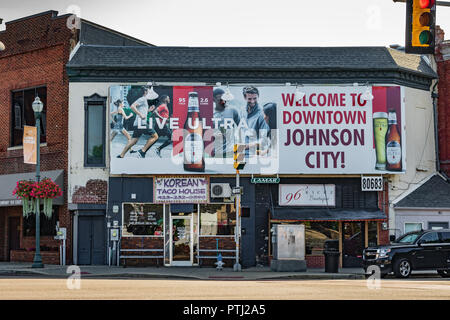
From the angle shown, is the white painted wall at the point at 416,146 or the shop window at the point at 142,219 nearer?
the shop window at the point at 142,219

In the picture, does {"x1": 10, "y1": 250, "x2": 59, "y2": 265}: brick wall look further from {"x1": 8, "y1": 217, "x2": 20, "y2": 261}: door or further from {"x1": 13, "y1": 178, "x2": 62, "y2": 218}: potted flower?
{"x1": 13, "y1": 178, "x2": 62, "y2": 218}: potted flower

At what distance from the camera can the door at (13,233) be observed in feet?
119


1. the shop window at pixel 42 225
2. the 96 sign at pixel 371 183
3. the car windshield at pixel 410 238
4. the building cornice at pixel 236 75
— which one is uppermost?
the building cornice at pixel 236 75

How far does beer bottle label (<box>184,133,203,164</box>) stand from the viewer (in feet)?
109

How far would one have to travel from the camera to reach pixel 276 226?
29547 millimetres

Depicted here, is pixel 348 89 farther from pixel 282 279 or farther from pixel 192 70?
pixel 282 279

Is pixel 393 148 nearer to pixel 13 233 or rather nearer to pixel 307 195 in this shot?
pixel 307 195

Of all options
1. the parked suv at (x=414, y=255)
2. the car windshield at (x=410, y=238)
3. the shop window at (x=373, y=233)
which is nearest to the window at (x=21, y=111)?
the shop window at (x=373, y=233)

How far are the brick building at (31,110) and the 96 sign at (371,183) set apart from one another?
467 inches

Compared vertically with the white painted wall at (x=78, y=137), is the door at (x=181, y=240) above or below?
below

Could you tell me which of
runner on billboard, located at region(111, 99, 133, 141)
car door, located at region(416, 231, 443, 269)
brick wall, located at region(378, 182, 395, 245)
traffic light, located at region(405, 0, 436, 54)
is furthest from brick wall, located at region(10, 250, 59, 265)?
traffic light, located at region(405, 0, 436, 54)

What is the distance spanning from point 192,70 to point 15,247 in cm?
1245

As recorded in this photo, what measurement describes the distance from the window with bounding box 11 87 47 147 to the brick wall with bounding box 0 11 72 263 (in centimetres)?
22

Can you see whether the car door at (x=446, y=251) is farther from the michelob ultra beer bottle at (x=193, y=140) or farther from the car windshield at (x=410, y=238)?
the michelob ultra beer bottle at (x=193, y=140)
